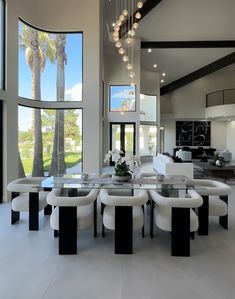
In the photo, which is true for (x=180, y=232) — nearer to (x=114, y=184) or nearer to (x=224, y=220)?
(x=114, y=184)

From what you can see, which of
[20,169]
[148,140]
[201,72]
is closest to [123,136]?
[148,140]

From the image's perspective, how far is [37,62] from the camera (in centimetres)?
676

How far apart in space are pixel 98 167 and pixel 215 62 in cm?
998

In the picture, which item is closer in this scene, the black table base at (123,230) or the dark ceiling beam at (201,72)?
the black table base at (123,230)

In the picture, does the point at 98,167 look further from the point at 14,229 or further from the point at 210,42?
the point at 210,42

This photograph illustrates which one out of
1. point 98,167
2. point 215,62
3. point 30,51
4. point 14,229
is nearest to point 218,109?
point 215,62

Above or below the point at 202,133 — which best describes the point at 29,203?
below

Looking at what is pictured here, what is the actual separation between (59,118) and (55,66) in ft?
4.87

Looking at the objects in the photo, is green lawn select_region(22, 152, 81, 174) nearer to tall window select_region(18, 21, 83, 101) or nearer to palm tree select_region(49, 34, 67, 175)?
palm tree select_region(49, 34, 67, 175)

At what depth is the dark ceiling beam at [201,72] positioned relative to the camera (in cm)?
1260

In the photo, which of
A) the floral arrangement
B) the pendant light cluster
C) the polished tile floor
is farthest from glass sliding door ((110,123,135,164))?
the polished tile floor

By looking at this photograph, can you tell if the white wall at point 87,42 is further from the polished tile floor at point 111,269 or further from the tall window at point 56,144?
the polished tile floor at point 111,269

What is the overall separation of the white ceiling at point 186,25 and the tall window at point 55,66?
272 cm

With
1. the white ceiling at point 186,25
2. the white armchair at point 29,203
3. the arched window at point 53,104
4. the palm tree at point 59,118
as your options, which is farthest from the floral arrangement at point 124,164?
the white ceiling at point 186,25
